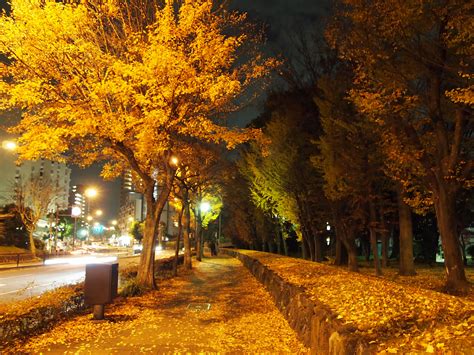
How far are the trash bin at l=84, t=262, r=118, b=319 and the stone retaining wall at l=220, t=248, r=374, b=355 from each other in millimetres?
3949

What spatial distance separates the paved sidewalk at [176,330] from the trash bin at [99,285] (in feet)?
1.64

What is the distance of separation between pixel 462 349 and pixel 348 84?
16.9 metres

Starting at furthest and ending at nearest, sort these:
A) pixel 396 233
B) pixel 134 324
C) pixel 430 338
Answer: pixel 396 233
pixel 134 324
pixel 430 338

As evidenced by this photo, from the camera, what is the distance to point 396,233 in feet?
125

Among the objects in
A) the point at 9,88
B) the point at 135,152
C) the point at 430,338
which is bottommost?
the point at 430,338

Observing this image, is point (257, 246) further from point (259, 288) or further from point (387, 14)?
point (387, 14)

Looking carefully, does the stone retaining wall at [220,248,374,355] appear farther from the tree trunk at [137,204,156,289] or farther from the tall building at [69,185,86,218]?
the tall building at [69,185,86,218]

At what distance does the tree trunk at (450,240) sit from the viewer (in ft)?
39.9

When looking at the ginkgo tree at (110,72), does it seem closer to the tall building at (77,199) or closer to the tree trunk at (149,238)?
the tree trunk at (149,238)

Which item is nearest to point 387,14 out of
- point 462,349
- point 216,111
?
point 216,111

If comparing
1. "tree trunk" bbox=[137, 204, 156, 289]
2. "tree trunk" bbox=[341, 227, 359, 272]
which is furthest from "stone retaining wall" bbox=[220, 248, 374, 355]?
"tree trunk" bbox=[341, 227, 359, 272]

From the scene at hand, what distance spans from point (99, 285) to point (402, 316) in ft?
20.4

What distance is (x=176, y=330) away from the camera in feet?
29.5

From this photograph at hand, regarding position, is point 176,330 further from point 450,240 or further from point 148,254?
point 450,240
